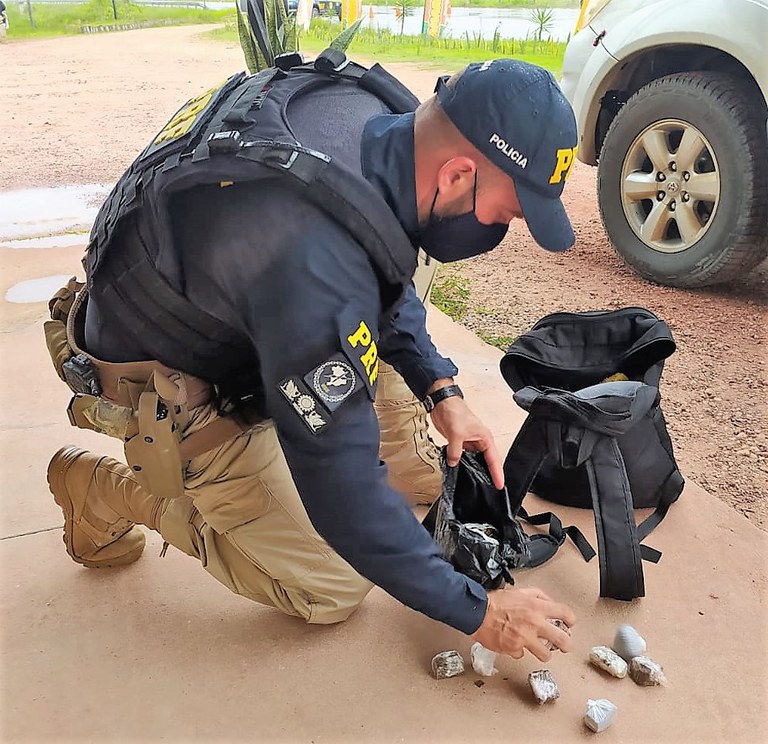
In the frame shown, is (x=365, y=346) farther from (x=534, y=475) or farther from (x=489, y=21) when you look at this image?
(x=489, y=21)

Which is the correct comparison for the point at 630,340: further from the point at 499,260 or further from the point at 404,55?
the point at 404,55

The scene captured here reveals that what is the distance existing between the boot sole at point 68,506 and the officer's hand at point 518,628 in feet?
3.16

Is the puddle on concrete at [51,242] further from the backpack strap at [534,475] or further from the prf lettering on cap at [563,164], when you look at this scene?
the prf lettering on cap at [563,164]

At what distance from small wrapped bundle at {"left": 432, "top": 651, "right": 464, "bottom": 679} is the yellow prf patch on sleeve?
44.7 inches

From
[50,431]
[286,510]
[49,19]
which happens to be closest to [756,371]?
[286,510]

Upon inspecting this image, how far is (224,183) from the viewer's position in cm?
122

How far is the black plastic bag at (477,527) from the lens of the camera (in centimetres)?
176

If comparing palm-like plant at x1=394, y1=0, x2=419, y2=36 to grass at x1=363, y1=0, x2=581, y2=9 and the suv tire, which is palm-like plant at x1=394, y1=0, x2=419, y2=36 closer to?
grass at x1=363, y1=0, x2=581, y2=9

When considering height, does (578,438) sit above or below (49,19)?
below

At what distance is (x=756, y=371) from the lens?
283 cm

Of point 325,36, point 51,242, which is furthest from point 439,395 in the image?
point 51,242

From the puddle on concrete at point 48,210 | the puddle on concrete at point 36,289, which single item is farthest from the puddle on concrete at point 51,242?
the puddle on concrete at point 36,289

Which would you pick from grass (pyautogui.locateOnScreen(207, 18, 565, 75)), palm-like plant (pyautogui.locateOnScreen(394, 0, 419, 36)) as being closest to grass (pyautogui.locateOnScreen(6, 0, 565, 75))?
grass (pyautogui.locateOnScreen(207, 18, 565, 75))

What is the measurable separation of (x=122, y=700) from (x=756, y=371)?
91.4 inches
